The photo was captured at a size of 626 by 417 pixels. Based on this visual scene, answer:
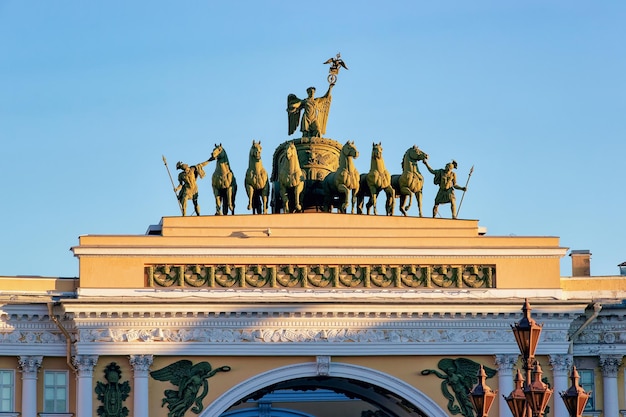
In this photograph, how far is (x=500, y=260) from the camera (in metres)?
36.2

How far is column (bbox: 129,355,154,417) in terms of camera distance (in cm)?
3450

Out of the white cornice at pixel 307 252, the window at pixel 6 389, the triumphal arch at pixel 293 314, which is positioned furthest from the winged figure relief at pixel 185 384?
the window at pixel 6 389

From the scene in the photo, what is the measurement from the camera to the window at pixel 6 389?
35125 mm

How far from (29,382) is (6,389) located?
0.55 metres

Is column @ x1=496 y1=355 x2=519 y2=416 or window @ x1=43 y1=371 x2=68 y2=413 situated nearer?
window @ x1=43 y1=371 x2=68 y2=413

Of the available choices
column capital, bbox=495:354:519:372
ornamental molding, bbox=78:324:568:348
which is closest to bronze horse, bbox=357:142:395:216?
ornamental molding, bbox=78:324:568:348

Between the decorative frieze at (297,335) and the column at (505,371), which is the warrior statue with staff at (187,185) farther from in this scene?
the column at (505,371)

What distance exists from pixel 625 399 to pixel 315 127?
32.3 feet

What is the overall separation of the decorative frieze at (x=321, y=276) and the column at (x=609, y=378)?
322 centimetres

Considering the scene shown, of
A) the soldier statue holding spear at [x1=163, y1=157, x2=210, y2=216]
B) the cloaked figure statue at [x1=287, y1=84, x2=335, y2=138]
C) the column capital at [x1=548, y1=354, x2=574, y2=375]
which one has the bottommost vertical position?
the column capital at [x1=548, y1=354, x2=574, y2=375]

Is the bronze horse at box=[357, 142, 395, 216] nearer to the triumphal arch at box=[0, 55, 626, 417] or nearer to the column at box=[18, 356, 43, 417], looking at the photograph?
the triumphal arch at box=[0, 55, 626, 417]

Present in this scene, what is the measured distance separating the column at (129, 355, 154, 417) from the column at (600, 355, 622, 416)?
1006cm

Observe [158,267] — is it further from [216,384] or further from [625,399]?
[625,399]

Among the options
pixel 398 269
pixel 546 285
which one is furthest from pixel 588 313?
pixel 398 269
